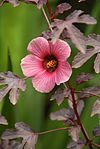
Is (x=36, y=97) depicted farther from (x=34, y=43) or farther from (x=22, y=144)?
(x=34, y=43)

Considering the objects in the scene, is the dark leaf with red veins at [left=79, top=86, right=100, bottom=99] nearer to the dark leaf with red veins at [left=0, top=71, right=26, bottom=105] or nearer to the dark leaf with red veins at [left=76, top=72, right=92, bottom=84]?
the dark leaf with red veins at [left=76, top=72, right=92, bottom=84]

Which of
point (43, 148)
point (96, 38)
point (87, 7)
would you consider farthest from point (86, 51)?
point (87, 7)

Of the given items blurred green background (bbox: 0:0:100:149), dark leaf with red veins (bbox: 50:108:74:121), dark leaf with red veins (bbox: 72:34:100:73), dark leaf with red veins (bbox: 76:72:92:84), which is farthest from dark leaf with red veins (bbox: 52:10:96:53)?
blurred green background (bbox: 0:0:100:149)

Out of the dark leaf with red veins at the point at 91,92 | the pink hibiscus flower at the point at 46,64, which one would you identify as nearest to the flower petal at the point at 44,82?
the pink hibiscus flower at the point at 46,64

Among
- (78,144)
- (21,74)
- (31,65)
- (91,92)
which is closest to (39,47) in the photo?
(31,65)

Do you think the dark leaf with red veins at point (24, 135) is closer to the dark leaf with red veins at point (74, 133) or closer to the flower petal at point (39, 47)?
the dark leaf with red veins at point (74, 133)
